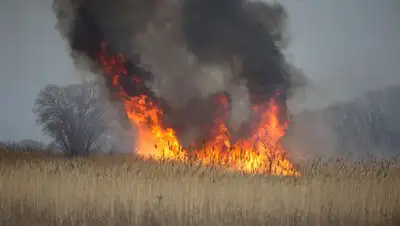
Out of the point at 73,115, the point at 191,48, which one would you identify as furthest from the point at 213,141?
the point at 73,115

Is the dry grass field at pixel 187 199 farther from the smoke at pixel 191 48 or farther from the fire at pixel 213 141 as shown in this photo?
the smoke at pixel 191 48

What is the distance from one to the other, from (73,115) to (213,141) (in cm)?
203

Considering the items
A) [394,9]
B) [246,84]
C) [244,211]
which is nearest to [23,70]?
[246,84]

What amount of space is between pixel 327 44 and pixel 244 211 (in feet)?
9.21

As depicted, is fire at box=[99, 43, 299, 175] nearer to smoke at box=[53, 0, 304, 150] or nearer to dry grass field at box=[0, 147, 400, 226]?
smoke at box=[53, 0, 304, 150]

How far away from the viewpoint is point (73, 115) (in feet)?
20.1

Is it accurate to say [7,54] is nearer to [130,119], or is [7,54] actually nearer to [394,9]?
[130,119]

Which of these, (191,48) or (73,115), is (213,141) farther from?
(73,115)

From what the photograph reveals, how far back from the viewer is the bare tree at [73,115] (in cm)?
605

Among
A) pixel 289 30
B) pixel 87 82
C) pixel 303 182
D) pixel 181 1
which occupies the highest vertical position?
pixel 181 1

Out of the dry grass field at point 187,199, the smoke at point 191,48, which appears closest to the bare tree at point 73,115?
the smoke at point 191,48

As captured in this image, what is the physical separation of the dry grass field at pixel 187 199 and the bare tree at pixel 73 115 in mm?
878

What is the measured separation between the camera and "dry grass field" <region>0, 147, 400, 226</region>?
467 centimetres

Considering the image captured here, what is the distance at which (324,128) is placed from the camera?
5949 millimetres
